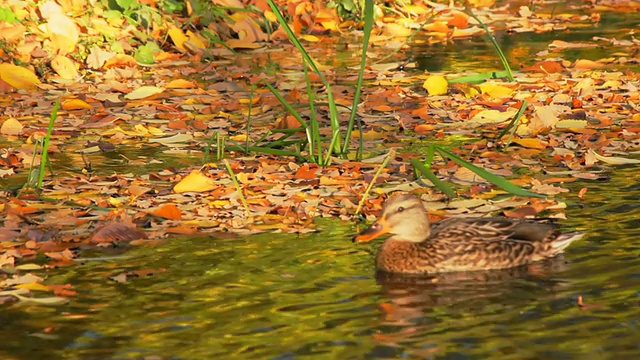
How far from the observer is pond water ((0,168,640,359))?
242 inches

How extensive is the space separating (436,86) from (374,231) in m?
5.77

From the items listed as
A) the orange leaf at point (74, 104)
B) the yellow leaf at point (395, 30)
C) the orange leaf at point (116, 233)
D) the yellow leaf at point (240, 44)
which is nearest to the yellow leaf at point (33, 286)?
the orange leaf at point (116, 233)

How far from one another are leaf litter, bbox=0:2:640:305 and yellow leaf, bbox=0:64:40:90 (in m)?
0.01

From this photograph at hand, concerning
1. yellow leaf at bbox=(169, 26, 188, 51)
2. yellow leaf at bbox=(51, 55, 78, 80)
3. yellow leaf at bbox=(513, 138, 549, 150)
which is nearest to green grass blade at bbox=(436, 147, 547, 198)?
yellow leaf at bbox=(513, 138, 549, 150)

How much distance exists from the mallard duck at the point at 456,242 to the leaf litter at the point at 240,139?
839mm

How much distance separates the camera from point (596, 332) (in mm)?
6215

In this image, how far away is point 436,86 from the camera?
1328 centimetres

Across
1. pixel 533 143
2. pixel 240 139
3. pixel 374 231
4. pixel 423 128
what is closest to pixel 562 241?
pixel 374 231

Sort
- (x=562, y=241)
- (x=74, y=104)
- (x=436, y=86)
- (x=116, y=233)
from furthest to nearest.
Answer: (x=436, y=86)
(x=74, y=104)
(x=116, y=233)
(x=562, y=241)

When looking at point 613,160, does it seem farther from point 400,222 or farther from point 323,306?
point 323,306

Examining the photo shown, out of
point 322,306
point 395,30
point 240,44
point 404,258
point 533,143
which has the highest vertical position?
point 395,30

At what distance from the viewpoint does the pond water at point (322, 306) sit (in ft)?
20.1

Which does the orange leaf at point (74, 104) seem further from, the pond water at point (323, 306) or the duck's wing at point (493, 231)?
the duck's wing at point (493, 231)

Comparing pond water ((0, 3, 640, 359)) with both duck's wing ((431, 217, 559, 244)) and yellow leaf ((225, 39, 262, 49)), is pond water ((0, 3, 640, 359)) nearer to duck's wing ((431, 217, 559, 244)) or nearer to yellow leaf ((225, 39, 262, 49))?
duck's wing ((431, 217, 559, 244))
